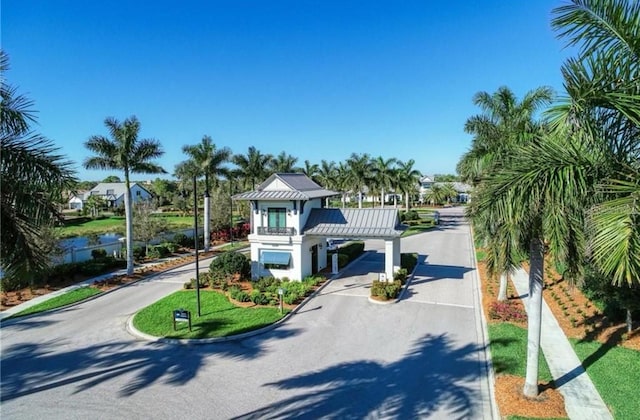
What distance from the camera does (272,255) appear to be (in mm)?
22266

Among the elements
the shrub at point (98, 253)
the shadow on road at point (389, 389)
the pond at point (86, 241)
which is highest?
the pond at point (86, 241)

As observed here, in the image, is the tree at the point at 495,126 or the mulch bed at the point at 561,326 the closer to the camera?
the mulch bed at the point at 561,326

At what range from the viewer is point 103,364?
41.2ft

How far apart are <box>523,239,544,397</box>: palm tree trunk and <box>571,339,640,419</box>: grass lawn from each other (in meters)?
1.89

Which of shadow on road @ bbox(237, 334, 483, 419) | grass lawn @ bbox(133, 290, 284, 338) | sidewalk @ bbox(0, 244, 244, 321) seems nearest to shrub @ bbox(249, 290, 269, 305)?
grass lawn @ bbox(133, 290, 284, 338)

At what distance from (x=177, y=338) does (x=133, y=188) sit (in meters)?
69.0

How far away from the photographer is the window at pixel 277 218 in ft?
74.0

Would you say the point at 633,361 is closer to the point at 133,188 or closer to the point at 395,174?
the point at 395,174

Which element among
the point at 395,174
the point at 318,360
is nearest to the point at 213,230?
the point at 395,174

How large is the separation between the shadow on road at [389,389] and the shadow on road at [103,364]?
10.2 ft

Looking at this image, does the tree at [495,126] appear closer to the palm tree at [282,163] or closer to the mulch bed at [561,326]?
the mulch bed at [561,326]

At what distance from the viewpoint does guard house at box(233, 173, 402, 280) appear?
2197 cm

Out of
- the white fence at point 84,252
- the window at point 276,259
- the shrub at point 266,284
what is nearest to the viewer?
the shrub at point 266,284

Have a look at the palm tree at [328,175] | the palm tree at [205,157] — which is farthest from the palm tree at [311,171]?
the palm tree at [205,157]
